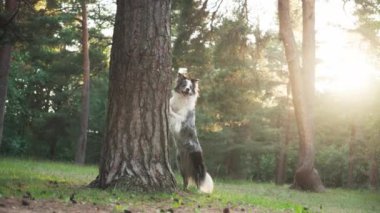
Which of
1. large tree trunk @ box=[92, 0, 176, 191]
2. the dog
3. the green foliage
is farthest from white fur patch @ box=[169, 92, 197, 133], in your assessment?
the green foliage

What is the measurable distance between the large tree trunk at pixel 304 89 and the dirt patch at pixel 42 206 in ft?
45.9

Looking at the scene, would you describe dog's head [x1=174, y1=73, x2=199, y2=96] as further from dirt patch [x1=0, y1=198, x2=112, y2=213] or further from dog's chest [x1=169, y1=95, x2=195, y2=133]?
dirt patch [x1=0, y1=198, x2=112, y2=213]

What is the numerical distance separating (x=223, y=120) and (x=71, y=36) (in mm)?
10068

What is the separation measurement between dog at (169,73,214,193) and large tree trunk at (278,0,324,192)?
9506mm

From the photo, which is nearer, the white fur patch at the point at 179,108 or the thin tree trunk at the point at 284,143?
the white fur patch at the point at 179,108

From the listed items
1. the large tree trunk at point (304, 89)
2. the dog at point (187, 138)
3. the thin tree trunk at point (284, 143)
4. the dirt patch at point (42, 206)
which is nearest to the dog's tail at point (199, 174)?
the dog at point (187, 138)

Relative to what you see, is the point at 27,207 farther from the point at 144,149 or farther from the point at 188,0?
the point at 188,0

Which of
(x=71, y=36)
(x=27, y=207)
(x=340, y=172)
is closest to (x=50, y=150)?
(x=71, y=36)

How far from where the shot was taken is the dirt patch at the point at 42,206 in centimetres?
523

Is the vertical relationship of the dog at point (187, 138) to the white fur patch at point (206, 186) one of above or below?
above

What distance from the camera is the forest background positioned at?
21484 millimetres

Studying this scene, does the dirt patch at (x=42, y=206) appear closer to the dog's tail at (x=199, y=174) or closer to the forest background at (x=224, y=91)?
the dog's tail at (x=199, y=174)

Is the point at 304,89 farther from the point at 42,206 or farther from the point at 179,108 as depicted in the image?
the point at 42,206

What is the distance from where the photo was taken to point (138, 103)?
8.02 m
